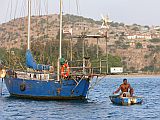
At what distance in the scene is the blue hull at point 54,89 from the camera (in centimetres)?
5506

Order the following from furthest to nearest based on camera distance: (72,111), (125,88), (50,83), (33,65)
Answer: (33,65), (50,83), (125,88), (72,111)

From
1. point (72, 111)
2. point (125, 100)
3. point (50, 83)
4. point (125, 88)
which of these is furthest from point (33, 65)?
point (72, 111)

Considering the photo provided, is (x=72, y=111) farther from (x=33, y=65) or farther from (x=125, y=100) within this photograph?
(x=33, y=65)

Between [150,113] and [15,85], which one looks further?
[15,85]

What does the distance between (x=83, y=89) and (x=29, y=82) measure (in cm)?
510

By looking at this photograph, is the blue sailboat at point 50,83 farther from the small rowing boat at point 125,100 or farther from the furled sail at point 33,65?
the small rowing boat at point 125,100

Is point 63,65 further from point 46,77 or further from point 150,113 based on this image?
point 150,113

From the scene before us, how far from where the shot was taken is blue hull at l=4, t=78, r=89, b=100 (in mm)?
55062

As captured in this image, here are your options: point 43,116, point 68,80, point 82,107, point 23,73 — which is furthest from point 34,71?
point 43,116

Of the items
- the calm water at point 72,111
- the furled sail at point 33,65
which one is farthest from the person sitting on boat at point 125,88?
the furled sail at point 33,65

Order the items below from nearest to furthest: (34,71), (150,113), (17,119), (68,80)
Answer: (17,119)
(150,113)
(68,80)
(34,71)

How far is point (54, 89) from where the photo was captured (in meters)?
55.3

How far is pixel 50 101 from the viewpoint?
56.1 meters

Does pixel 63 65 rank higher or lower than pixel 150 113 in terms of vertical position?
higher
